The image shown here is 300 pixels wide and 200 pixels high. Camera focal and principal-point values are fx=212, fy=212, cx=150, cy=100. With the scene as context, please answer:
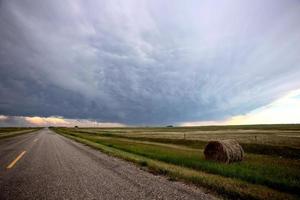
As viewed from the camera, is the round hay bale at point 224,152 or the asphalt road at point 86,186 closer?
the asphalt road at point 86,186

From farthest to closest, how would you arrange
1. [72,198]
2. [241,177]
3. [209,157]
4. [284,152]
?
[284,152], [209,157], [241,177], [72,198]

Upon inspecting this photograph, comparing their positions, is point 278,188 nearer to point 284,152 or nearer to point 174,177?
point 174,177

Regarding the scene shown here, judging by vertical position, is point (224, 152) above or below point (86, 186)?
above

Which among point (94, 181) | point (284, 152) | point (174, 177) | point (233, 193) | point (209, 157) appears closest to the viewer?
point (233, 193)

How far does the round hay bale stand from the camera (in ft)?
46.2

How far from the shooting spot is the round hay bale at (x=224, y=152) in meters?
14.1

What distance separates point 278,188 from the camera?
7.31 metres

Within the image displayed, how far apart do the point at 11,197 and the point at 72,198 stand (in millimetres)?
1528

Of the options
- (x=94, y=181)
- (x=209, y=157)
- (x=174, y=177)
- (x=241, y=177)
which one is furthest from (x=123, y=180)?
(x=209, y=157)

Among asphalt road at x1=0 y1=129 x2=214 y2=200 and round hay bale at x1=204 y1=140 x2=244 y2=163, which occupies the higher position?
round hay bale at x1=204 y1=140 x2=244 y2=163

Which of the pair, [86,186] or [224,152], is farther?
[224,152]

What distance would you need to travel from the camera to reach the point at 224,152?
46.3 ft

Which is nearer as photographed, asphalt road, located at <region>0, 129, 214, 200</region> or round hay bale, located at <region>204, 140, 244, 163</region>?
asphalt road, located at <region>0, 129, 214, 200</region>

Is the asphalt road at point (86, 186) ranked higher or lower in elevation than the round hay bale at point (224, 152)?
lower
